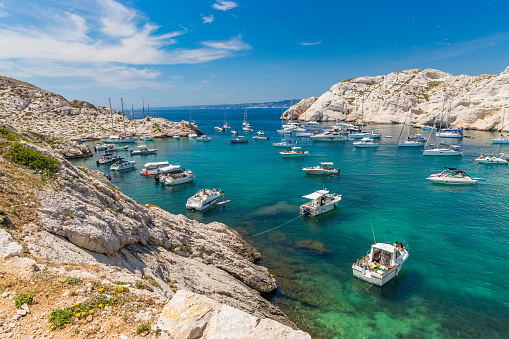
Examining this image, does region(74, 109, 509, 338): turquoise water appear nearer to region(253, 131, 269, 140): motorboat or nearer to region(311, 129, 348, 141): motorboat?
region(311, 129, 348, 141): motorboat

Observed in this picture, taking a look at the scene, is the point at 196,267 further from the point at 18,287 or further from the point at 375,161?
the point at 375,161

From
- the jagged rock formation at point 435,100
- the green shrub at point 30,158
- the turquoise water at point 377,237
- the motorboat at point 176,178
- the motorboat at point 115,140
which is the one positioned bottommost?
the turquoise water at point 377,237

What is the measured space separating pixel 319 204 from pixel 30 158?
3452cm

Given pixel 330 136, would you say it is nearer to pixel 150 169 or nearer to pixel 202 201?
pixel 150 169

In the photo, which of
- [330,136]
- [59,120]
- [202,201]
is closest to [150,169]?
[202,201]

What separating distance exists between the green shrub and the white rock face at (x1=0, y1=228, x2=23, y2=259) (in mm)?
6064

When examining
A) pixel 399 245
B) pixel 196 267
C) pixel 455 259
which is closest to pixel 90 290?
pixel 196 267

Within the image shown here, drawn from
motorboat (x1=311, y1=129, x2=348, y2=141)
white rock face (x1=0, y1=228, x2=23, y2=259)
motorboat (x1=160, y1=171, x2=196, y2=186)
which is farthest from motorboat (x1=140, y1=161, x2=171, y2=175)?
motorboat (x1=311, y1=129, x2=348, y2=141)

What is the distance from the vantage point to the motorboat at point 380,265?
25.0 m

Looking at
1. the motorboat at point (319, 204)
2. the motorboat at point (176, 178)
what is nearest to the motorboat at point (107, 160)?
the motorboat at point (176, 178)

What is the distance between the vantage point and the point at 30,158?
53.4ft

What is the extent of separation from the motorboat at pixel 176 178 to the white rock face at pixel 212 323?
158 feet

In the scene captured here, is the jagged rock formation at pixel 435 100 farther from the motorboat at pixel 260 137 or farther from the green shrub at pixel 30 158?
the green shrub at pixel 30 158

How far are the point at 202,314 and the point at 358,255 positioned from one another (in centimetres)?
2508
